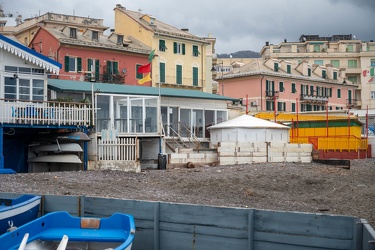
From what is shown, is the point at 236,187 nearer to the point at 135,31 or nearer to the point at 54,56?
the point at 54,56

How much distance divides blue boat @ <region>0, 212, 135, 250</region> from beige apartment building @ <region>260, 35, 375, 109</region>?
79426mm

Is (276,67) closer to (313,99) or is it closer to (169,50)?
(313,99)

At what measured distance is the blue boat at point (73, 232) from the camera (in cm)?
1030

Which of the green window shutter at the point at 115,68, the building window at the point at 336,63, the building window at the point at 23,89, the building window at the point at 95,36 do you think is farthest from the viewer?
the building window at the point at 336,63

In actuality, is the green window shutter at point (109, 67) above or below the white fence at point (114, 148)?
above

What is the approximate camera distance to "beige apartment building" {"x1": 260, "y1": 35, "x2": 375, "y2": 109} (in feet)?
301

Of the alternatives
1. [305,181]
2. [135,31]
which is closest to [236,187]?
[305,181]

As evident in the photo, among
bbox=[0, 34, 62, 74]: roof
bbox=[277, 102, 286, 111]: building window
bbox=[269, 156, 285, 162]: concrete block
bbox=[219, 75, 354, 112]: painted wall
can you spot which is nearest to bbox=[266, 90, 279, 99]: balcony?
bbox=[219, 75, 354, 112]: painted wall

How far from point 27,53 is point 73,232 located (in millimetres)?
20119

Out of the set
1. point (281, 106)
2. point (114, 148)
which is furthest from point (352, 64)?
point (114, 148)

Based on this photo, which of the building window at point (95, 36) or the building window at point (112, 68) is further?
the building window at point (95, 36)

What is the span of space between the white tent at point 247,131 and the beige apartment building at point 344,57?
171 feet

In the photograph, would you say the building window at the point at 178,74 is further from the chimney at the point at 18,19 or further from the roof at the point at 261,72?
the chimney at the point at 18,19

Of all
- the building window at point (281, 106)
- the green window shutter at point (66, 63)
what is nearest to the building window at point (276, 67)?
the building window at point (281, 106)
